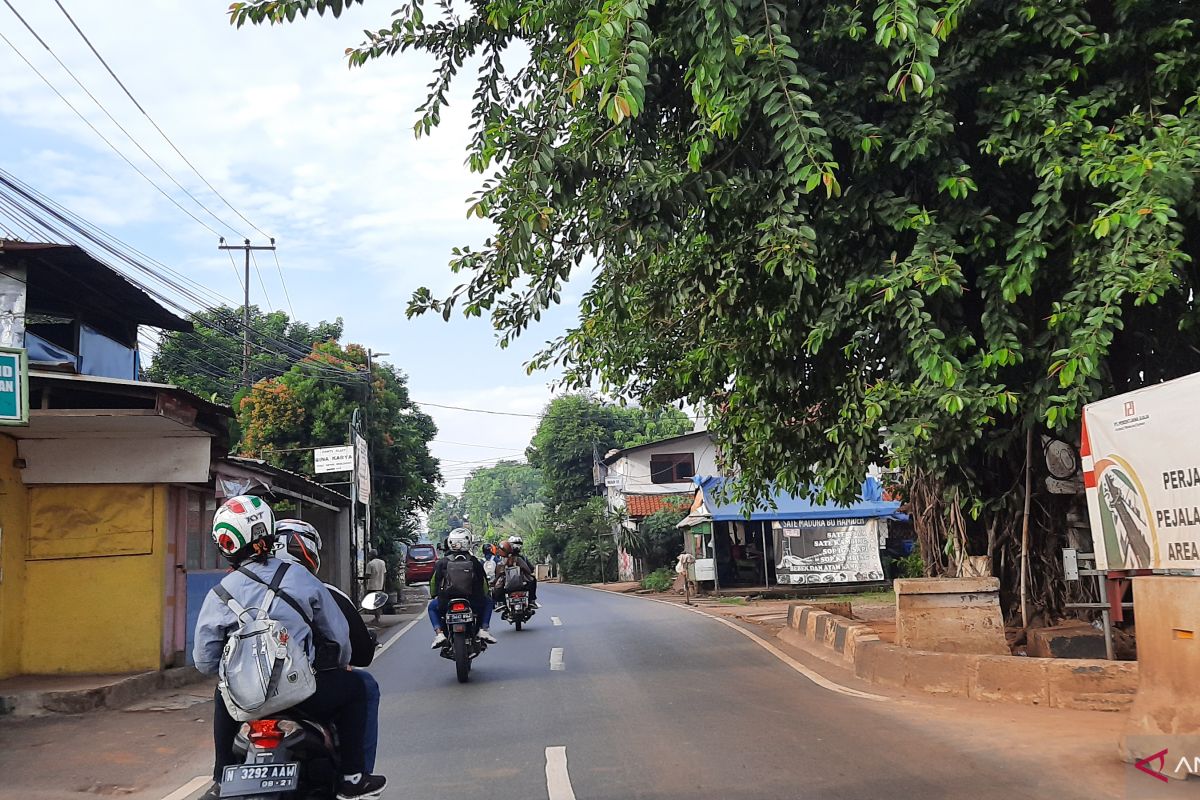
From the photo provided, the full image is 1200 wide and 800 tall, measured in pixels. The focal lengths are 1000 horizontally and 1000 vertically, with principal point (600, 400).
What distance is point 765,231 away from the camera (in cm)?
899

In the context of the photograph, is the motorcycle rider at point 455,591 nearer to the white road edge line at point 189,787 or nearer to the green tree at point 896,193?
the green tree at point 896,193

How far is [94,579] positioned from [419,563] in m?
28.5

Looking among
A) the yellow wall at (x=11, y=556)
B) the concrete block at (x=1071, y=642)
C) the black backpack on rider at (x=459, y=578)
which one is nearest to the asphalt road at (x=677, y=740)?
the black backpack on rider at (x=459, y=578)

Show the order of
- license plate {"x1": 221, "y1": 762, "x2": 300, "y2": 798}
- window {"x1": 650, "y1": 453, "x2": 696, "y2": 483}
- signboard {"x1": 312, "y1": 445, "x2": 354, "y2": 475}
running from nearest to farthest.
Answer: license plate {"x1": 221, "y1": 762, "x2": 300, "y2": 798}, signboard {"x1": 312, "y1": 445, "x2": 354, "y2": 475}, window {"x1": 650, "y1": 453, "x2": 696, "y2": 483}

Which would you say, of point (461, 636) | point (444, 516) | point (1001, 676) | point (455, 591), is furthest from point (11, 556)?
point (444, 516)

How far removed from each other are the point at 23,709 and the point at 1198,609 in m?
10.3

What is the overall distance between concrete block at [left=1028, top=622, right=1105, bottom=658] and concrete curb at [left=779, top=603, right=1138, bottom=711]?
0.95 m

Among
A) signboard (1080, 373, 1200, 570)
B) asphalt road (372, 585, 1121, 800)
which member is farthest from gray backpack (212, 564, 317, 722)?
signboard (1080, 373, 1200, 570)

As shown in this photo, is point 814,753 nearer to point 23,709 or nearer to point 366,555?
point 23,709

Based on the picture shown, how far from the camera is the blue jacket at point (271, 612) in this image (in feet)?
14.3

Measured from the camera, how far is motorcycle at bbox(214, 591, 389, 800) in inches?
160

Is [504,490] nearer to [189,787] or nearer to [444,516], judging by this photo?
[444,516]

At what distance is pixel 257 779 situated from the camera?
4066 mm

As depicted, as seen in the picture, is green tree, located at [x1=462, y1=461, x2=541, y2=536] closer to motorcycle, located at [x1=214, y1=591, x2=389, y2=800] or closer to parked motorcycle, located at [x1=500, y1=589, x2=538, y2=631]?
parked motorcycle, located at [x1=500, y1=589, x2=538, y2=631]
